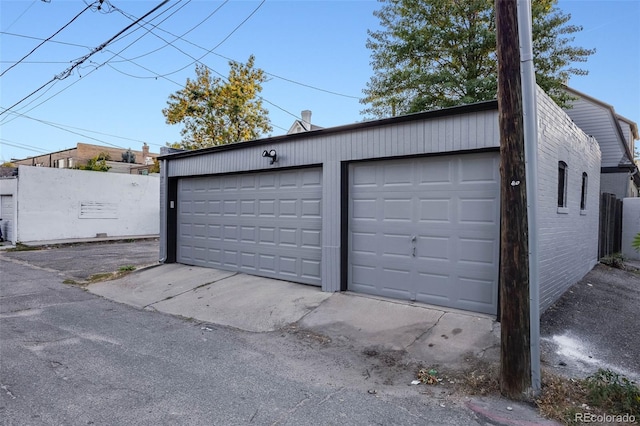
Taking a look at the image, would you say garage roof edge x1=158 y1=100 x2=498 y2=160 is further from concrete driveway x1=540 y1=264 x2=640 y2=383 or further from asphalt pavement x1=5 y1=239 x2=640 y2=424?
concrete driveway x1=540 y1=264 x2=640 y2=383

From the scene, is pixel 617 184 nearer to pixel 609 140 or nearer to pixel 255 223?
pixel 609 140

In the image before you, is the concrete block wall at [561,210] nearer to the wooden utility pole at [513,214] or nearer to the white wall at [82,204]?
Result: the wooden utility pole at [513,214]

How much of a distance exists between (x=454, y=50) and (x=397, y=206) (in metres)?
11.6

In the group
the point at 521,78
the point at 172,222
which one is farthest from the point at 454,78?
the point at 521,78

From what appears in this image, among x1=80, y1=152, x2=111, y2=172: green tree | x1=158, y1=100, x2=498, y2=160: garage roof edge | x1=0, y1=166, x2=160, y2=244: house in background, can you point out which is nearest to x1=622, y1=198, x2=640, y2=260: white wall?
x1=158, y1=100, x2=498, y2=160: garage roof edge

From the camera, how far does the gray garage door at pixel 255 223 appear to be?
7.71m

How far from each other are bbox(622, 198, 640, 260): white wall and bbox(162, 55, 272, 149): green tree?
18128mm

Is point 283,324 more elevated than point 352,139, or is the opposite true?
point 352,139

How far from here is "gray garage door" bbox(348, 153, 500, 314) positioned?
221 inches

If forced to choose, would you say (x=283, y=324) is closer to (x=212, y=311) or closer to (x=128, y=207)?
(x=212, y=311)

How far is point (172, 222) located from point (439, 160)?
752 cm

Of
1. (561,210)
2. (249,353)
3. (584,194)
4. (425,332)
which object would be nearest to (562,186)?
(561,210)

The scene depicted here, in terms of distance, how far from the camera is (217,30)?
11.7 m

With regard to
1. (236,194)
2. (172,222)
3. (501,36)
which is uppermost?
(501,36)
